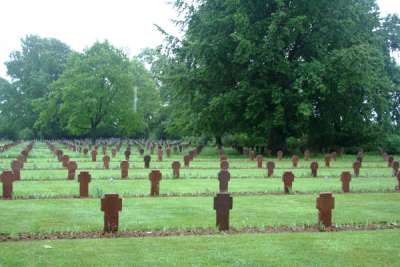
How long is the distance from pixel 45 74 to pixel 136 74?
20.2 meters

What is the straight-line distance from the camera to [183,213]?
12.0m

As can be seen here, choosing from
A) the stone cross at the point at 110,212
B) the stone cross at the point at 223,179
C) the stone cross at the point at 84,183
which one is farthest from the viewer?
the stone cross at the point at 223,179

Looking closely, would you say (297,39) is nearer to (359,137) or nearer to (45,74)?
(359,137)

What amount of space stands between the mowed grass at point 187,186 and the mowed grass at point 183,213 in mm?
1502

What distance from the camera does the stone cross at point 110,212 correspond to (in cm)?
976

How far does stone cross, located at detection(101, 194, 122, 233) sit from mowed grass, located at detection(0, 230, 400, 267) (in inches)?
26.6

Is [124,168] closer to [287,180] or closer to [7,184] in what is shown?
[7,184]

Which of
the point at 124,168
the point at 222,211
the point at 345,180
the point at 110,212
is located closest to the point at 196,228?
the point at 222,211

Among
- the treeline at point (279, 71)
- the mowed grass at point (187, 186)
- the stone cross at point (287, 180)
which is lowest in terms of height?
the mowed grass at point (187, 186)

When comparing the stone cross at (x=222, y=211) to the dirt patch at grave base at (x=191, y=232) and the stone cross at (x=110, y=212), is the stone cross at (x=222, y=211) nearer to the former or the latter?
the dirt patch at grave base at (x=191, y=232)

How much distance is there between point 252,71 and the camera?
3600 centimetres

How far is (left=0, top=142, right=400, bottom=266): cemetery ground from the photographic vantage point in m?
7.90

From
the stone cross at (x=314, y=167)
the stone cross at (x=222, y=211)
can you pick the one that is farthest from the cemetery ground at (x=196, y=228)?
the stone cross at (x=314, y=167)

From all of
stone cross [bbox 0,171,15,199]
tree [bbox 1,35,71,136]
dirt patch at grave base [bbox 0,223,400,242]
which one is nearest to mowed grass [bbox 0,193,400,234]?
dirt patch at grave base [bbox 0,223,400,242]
